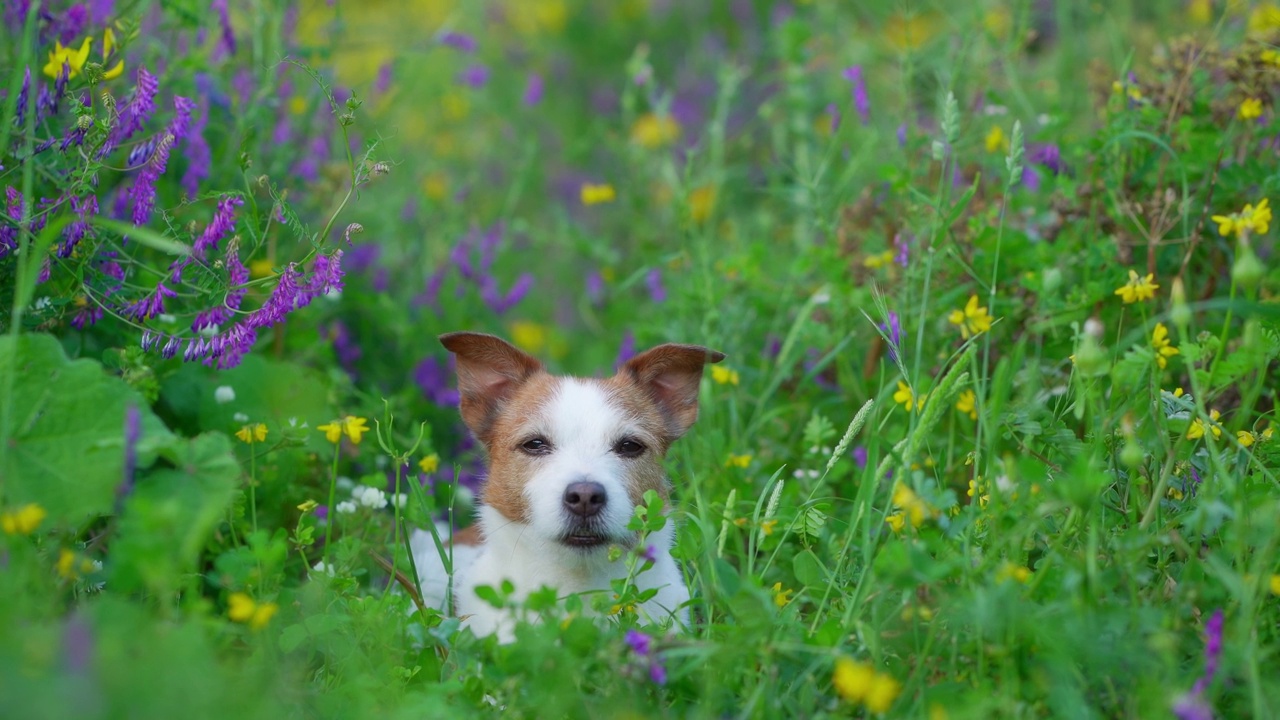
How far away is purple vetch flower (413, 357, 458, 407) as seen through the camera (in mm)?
4996

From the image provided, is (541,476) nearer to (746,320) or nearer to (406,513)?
(406,513)

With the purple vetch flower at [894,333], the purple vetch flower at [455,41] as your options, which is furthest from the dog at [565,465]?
the purple vetch flower at [455,41]

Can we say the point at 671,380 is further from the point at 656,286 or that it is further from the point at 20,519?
the point at 20,519

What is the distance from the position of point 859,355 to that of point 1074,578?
235 cm

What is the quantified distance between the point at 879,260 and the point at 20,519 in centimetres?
319

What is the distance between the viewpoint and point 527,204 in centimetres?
768

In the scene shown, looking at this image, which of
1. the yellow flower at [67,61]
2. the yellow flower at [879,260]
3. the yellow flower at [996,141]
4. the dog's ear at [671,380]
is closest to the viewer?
the yellow flower at [67,61]

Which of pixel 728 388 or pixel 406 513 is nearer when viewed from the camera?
pixel 406 513

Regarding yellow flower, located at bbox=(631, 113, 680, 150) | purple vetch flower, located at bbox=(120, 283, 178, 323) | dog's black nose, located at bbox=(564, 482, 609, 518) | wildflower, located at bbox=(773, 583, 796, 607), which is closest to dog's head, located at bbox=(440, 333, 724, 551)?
dog's black nose, located at bbox=(564, 482, 609, 518)

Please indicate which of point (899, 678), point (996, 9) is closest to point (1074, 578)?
point (899, 678)

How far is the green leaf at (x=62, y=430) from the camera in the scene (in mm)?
2496

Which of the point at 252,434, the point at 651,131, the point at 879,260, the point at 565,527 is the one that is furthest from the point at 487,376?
the point at 651,131

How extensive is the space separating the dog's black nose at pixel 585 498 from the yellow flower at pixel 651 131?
8.14ft

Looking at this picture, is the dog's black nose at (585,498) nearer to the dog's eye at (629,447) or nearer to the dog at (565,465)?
the dog at (565,465)
